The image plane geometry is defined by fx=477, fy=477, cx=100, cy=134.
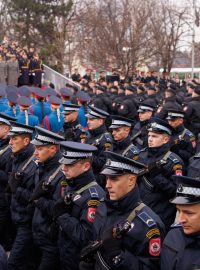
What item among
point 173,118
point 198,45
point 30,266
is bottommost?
point 30,266

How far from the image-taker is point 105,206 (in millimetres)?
4344

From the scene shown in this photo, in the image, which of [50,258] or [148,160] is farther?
[148,160]

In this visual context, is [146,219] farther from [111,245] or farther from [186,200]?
[186,200]

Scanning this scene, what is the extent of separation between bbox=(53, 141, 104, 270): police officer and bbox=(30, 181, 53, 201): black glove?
26cm

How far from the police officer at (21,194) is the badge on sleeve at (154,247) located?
223 cm

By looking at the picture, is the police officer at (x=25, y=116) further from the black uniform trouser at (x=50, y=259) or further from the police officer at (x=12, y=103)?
the black uniform trouser at (x=50, y=259)

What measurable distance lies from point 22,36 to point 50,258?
37.1 meters

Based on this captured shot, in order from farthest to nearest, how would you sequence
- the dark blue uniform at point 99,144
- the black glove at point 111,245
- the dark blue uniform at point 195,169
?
the dark blue uniform at point 99,144 < the dark blue uniform at point 195,169 < the black glove at point 111,245

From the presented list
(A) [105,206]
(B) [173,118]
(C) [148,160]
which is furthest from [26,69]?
(A) [105,206]

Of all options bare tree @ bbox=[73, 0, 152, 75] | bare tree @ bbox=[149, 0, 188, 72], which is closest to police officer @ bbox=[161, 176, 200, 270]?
bare tree @ bbox=[73, 0, 152, 75]

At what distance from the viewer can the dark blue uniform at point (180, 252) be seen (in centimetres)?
343

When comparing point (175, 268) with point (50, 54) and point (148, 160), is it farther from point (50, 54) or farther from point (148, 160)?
point (50, 54)

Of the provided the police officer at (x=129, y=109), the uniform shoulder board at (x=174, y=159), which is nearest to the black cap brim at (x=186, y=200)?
the uniform shoulder board at (x=174, y=159)

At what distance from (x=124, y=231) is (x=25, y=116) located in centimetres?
661
